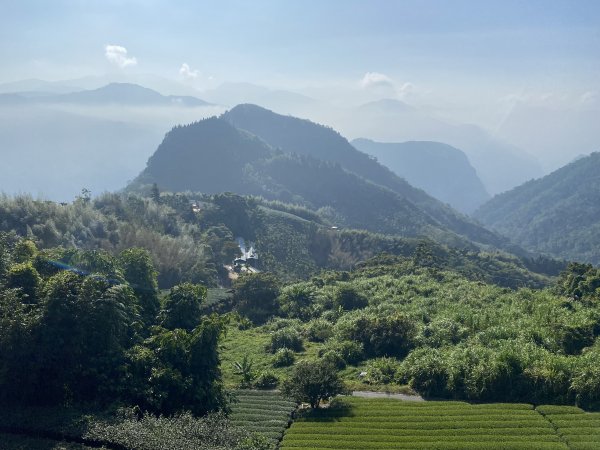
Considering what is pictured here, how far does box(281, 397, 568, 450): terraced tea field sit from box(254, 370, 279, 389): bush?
197 inches

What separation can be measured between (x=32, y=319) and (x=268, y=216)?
3558 inches

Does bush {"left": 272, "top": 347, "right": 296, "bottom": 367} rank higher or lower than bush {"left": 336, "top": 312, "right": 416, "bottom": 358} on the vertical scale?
lower

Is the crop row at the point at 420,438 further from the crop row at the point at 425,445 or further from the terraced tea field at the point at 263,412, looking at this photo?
the terraced tea field at the point at 263,412

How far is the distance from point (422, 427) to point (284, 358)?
13073mm

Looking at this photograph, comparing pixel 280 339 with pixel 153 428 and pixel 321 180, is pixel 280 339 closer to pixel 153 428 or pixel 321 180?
pixel 153 428

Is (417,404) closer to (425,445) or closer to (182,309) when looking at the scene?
(425,445)

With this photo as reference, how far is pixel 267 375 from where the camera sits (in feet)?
98.0

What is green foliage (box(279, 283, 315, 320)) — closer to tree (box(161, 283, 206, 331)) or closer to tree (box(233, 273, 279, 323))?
tree (box(233, 273, 279, 323))

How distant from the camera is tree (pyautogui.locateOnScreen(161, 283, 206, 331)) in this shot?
27609 mm

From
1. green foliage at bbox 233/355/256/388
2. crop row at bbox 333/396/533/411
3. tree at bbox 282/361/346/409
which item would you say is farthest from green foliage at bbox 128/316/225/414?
crop row at bbox 333/396/533/411

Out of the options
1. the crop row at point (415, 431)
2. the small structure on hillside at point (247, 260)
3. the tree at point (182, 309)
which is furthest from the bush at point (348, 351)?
the small structure on hillside at point (247, 260)

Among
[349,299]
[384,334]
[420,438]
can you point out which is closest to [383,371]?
[384,334]

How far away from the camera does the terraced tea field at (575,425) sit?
2036 centimetres

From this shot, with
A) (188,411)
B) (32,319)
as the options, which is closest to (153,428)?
(188,411)
